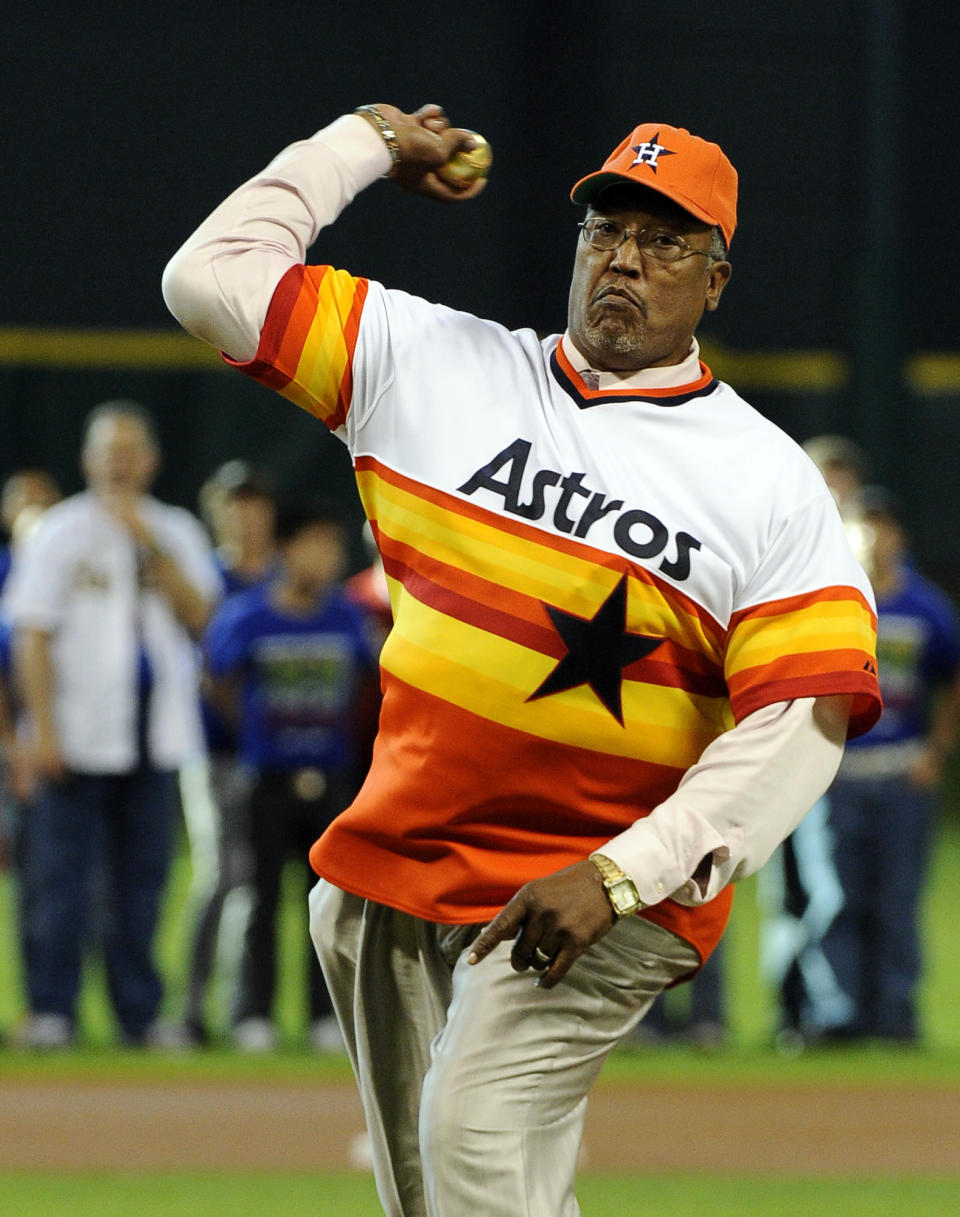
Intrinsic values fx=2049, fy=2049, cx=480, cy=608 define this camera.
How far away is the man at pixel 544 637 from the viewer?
3201 mm

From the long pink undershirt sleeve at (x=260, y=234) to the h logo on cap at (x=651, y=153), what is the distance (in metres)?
0.48

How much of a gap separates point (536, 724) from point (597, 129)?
47.0 feet

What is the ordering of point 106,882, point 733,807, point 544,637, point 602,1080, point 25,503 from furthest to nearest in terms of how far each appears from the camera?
point 25,503
point 106,882
point 602,1080
point 544,637
point 733,807

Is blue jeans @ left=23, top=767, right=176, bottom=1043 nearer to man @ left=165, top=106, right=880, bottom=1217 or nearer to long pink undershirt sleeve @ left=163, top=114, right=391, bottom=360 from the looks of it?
man @ left=165, top=106, right=880, bottom=1217

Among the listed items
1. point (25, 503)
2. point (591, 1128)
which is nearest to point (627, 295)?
point (591, 1128)

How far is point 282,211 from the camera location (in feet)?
11.4

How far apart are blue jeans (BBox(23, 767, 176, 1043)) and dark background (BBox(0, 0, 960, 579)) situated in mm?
8465

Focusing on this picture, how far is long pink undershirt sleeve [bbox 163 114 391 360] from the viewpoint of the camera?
335 cm

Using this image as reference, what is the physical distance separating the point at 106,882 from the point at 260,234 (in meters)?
5.16

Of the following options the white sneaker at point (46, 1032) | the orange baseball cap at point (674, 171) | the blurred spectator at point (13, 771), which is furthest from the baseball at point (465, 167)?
the white sneaker at point (46, 1032)

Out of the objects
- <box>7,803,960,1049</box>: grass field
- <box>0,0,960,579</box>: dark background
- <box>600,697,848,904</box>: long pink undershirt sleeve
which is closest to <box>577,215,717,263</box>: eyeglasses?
<box>600,697,848,904</box>: long pink undershirt sleeve

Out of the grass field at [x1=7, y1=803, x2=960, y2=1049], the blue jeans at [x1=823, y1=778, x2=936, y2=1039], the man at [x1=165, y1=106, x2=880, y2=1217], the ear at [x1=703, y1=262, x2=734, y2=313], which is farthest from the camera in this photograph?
the grass field at [x1=7, y1=803, x2=960, y2=1049]

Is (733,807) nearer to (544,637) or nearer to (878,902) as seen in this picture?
(544,637)

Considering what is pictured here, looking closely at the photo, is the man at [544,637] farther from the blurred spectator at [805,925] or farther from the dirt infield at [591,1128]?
the blurred spectator at [805,925]
